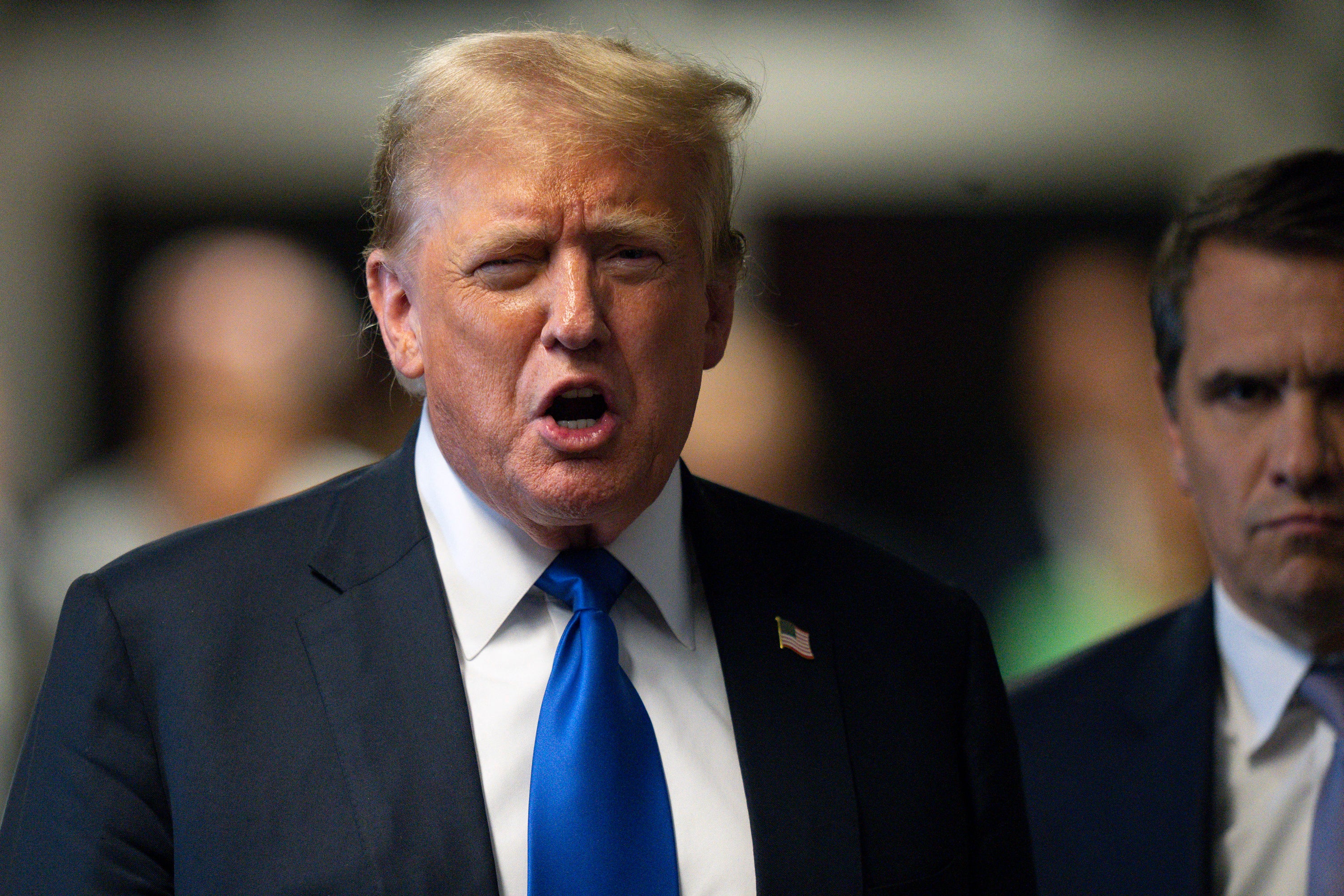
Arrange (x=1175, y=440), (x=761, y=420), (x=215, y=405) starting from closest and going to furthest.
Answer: (x=1175, y=440), (x=215, y=405), (x=761, y=420)

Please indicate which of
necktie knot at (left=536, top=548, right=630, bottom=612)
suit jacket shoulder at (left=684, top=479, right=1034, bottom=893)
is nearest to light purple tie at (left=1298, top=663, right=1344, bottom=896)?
suit jacket shoulder at (left=684, top=479, right=1034, bottom=893)

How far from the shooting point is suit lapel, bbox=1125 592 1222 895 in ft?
6.70

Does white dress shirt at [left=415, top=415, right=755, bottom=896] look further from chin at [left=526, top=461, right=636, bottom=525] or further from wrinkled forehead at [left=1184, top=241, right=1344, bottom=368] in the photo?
wrinkled forehead at [left=1184, top=241, right=1344, bottom=368]

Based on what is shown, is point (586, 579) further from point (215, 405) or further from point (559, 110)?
point (215, 405)

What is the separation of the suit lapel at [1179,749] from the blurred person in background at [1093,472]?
4.04ft

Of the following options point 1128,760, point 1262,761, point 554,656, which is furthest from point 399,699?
point 1262,761

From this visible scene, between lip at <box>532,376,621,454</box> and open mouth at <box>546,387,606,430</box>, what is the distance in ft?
0.05

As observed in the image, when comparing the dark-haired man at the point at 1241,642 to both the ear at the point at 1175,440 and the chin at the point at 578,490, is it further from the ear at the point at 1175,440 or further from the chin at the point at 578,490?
the chin at the point at 578,490

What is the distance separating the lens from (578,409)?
162 cm

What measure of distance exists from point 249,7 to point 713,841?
3.05 meters

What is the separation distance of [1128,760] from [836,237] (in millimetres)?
2059

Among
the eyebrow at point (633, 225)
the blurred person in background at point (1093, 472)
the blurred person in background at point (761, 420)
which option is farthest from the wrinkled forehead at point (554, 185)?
the blurred person in background at point (1093, 472)

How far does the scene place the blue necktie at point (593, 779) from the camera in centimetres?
152

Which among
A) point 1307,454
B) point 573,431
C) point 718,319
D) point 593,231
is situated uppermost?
point 593,231
